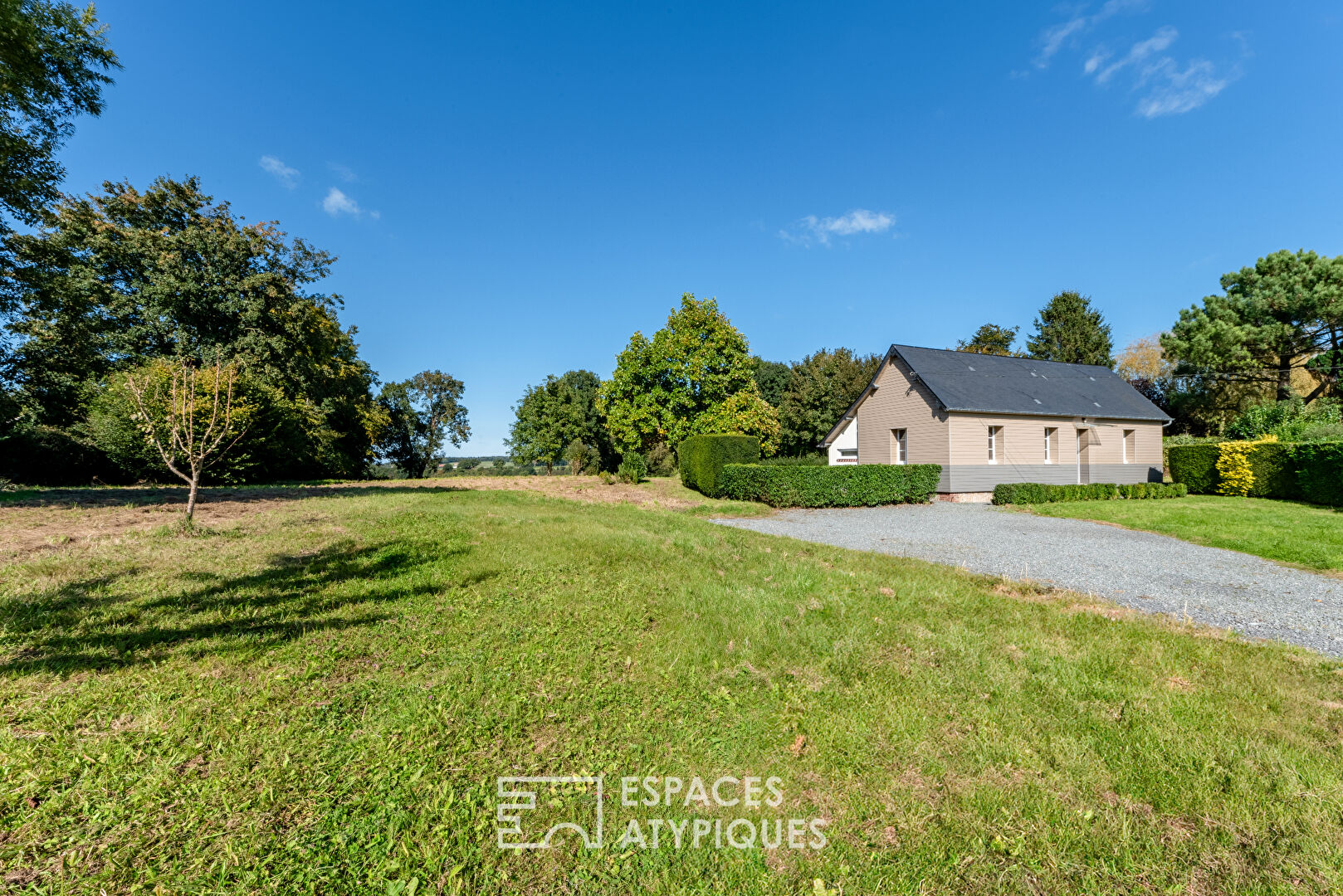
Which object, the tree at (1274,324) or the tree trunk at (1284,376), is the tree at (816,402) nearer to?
the tree at (1274,324)

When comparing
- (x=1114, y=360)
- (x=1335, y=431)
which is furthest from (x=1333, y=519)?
(x=1114, y=360)

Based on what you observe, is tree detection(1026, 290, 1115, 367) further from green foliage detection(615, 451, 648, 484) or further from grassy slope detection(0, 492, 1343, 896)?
grassy slope detection(0, 492, 1343, 896)

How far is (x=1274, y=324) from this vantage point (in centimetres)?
2402

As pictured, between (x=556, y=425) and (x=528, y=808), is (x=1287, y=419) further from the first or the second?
(x=556, y=425)

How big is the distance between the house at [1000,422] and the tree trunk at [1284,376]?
9653 mm

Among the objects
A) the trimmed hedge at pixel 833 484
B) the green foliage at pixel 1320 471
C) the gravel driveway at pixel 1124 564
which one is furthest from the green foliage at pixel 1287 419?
the gravel driveway at pixel 1124 564

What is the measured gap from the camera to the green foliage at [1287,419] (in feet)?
61.7

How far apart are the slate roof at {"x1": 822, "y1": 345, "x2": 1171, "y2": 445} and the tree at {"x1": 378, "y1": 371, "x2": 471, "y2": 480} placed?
36161 mm

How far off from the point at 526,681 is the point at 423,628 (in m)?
1.27

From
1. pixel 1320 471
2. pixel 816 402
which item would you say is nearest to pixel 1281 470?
pixel 1320 471

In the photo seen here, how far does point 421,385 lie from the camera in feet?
150

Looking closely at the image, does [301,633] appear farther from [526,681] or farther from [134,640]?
[526,681]

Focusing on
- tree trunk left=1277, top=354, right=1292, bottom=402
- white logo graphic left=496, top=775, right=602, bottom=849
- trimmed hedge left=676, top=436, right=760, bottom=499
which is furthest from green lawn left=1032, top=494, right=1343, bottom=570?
tree trunk left=1277, top=354, right=1292, bottom=402

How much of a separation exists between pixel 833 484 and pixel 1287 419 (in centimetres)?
2043
